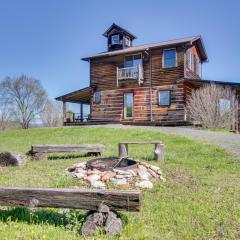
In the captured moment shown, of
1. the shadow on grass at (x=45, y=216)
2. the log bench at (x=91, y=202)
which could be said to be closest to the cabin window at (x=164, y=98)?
the shadow on grass at (x=45, y=216)

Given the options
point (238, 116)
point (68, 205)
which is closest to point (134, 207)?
point (68, 205)

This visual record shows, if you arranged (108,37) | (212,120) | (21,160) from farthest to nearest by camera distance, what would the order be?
(108,37), (212,120), (21,160)

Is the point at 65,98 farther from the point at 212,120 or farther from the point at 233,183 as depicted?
the point at 233,183

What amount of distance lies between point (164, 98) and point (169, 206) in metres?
20.8

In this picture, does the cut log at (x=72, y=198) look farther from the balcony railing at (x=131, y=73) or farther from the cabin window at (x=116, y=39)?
the cabin window at (x=116, y=39)

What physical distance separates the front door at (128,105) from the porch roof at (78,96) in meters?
3.63

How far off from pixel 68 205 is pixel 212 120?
19.4 metres

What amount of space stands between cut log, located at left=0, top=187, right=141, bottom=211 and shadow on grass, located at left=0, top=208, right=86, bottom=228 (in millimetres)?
284

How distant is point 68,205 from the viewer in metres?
5.11

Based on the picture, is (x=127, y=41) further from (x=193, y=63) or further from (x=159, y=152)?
(x=159, y=152)

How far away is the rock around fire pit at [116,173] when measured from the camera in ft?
25.5

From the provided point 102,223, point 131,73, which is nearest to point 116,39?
point 131,73

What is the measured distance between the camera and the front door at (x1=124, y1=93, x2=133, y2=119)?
28062 millimetres

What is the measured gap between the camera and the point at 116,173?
26.7 feet
